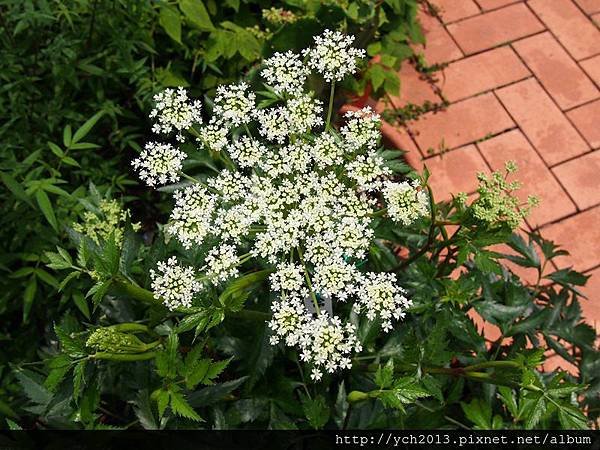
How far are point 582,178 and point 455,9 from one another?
1.70m

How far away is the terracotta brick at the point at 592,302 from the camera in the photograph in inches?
136

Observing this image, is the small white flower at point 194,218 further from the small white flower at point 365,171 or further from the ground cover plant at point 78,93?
the ground cover plant at point 78,93

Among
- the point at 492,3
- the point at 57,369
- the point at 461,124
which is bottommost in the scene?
the point at 461,124

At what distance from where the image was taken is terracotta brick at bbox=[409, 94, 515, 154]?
4062 millimetres

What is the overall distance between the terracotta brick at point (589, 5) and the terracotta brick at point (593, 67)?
1.54ft

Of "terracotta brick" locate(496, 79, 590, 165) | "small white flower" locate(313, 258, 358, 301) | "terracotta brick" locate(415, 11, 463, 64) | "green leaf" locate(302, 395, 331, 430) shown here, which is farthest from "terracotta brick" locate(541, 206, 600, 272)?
"small white flower" locate(313, 258, 358, 301)

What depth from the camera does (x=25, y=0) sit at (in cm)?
258

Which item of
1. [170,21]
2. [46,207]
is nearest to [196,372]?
[46,207]

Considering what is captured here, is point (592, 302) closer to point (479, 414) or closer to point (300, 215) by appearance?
point (479, 414)

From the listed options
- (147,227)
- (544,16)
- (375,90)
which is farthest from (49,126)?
(544,16)

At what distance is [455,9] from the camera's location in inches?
181

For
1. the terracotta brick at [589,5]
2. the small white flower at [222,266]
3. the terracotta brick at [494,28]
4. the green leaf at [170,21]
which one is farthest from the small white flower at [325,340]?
the terracotta brick at [589,5]

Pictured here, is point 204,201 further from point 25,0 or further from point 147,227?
point 147,227

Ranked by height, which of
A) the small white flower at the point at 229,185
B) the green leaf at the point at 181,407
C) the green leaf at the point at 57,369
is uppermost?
the small white flower at the point at 229,185
